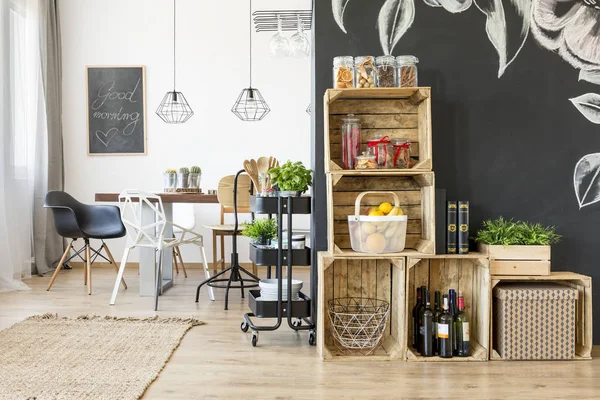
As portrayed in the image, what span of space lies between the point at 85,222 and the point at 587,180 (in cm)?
397

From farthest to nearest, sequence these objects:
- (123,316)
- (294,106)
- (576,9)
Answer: (294,106) < (123,316) < (576,9)

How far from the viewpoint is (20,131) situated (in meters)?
5.82

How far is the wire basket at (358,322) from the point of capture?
325cm

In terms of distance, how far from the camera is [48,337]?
11.7 ft

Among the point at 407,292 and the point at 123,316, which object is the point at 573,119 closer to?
the point at 407,292

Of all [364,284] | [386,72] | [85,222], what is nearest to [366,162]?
[386,72]

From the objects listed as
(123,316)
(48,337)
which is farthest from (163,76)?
(48,337)

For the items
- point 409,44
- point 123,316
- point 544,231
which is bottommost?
point 123,316

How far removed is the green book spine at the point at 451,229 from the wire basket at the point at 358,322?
45 centimetres

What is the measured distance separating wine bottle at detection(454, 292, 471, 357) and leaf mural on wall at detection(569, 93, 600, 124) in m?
1.20

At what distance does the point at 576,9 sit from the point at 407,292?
1.71m

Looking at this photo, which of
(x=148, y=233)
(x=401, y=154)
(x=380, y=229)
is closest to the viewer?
(x=380, y=229)

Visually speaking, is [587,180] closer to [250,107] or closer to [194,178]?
[194,178]

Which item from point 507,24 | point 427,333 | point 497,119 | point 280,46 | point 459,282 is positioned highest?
point 280,46
